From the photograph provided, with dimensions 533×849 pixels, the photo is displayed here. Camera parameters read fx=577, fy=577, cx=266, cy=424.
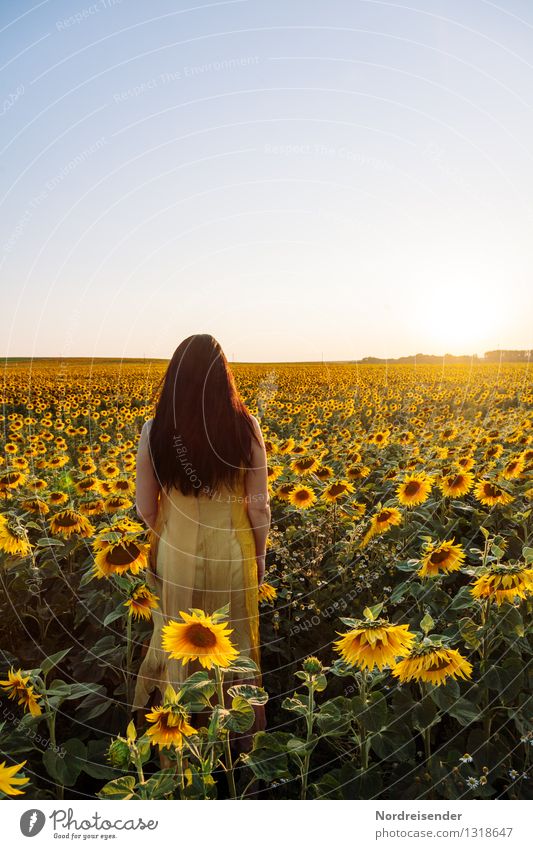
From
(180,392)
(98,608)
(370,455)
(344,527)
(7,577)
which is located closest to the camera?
(180,392)

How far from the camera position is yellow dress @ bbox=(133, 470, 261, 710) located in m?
2.64

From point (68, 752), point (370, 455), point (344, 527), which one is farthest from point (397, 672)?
point (370, 455)

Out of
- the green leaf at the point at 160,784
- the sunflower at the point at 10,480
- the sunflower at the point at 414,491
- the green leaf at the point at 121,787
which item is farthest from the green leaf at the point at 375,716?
the sunflower at the point at 10,480

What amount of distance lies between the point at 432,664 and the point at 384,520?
6.18 ft

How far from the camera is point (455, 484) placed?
13.7ft

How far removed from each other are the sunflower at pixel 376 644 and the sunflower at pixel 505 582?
16.1 inches

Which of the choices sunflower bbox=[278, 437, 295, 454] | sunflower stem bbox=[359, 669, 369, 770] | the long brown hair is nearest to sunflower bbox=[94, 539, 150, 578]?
the long brown hair

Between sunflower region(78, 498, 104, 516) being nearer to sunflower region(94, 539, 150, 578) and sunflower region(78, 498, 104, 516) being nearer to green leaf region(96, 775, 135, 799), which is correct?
sunflower region(94, 539, 150, 578)

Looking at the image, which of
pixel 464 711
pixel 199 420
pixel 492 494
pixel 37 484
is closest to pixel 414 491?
pixel 492 494

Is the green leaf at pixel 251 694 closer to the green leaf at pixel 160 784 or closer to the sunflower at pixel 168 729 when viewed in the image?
the sunflower at pixel 168 729
